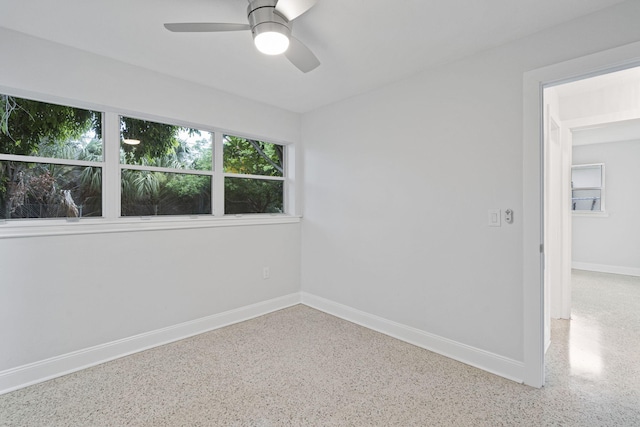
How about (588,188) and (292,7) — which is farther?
(588,188)

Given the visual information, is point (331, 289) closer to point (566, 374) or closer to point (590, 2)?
point (566, 374)

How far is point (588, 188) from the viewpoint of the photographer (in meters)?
5.45

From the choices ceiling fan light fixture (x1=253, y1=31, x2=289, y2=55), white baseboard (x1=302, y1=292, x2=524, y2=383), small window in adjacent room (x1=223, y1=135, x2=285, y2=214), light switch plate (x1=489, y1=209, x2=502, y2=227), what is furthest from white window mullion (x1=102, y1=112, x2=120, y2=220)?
light switch plate (x1=489, y1=209, x2=502, y2=227)

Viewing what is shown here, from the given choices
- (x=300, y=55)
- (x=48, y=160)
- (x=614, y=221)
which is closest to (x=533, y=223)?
(x=300, y=55)

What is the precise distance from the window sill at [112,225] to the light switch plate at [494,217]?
7.56ft

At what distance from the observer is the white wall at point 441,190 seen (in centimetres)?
211

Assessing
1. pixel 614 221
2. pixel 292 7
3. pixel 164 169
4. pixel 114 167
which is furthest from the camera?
pixel 614 221

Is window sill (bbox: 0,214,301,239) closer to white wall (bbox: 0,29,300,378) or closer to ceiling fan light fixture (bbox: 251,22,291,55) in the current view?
white wall (bbox: 0,29,300,378)

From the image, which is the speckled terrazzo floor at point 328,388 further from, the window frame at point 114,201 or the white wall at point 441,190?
the window frame at point 114,201

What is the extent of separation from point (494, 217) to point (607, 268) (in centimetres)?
492

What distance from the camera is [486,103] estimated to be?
225 centimetres

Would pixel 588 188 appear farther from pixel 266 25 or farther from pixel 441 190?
pixel 266 25

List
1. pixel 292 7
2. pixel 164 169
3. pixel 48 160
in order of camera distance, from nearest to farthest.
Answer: pixel 292 7
pixel 48 160
pixel 164 169

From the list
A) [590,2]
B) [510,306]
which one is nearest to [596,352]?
[510,306]
